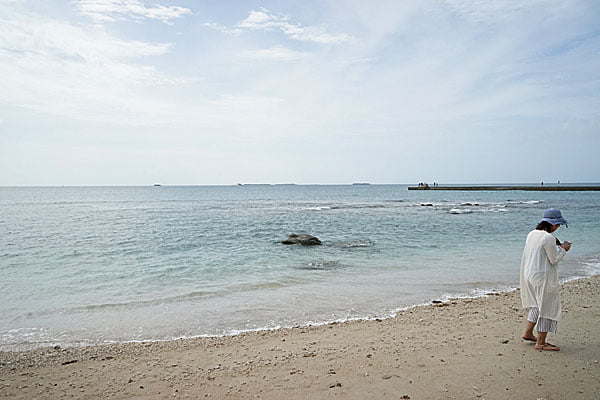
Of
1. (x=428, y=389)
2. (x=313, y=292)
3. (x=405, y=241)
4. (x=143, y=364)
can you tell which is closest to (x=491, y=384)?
(x=428, y=389)

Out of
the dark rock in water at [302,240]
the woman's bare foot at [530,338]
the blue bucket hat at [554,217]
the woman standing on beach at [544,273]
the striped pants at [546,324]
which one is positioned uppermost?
the blue bucket hat at [554,217]

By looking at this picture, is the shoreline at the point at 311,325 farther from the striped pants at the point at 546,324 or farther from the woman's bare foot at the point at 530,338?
the striped pants at the point at 546,324

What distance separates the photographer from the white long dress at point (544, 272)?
17.6 feet

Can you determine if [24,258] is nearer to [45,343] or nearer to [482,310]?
[45,343]

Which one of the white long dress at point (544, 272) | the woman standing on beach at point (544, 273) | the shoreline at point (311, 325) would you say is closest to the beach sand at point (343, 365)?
the shoreline at point (311, 325)

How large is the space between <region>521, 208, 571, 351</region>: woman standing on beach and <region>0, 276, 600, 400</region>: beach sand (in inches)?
17.8

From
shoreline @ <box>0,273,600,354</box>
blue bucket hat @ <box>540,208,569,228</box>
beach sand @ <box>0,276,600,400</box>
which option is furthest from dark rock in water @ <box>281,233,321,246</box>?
blue bucket hat @ <box>540,208,569,228</box>

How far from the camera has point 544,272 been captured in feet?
17.8

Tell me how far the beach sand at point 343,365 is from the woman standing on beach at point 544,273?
0.45 metres

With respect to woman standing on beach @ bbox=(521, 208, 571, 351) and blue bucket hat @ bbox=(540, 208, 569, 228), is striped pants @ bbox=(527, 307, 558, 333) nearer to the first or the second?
woman standing on beach @ bbox=(521, 208, 571, 351)

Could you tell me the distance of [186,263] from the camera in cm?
1550

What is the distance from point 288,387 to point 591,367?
3845 millimetres

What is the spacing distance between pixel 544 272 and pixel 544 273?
1 centimetres

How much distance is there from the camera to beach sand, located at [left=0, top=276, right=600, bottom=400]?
4750 mm
